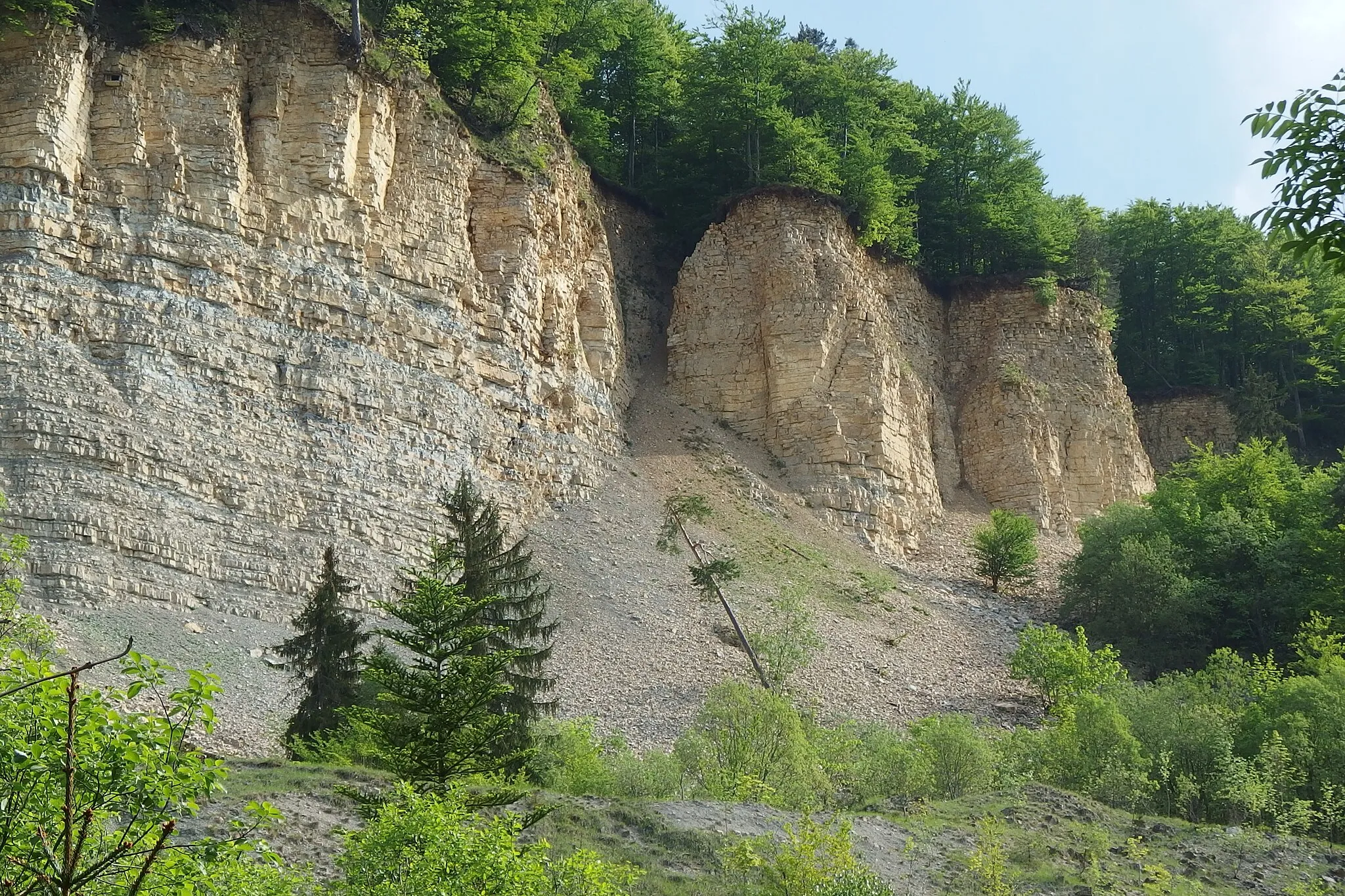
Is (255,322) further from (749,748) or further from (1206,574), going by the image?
(1206,574)

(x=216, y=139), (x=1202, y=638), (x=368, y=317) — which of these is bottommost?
(x=1202, y=638)

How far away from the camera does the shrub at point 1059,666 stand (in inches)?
1267

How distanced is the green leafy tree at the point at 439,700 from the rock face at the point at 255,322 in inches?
391

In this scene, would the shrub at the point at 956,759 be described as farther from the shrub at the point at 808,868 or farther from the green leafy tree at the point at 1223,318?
the green leafy tree at the point at 1223,318

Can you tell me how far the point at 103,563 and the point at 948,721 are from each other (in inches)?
652

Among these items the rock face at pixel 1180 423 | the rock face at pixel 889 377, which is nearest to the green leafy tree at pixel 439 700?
the rock face at pixel 889 377

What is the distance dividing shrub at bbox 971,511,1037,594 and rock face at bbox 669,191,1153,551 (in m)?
2.55

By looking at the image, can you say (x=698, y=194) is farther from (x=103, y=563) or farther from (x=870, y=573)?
(x=103, y=563)

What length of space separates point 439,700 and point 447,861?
579 cm

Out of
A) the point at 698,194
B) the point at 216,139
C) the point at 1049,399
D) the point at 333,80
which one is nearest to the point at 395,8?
the point at 333,80

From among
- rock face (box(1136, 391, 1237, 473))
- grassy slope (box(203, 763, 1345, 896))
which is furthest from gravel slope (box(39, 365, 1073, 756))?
rock face (box(1136, 391, 1237, 473))

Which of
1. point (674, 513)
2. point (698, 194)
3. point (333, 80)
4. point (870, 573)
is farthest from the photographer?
point (698, 194)

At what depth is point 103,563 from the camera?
1008 inches

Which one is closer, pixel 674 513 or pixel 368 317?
pixel 368 317
